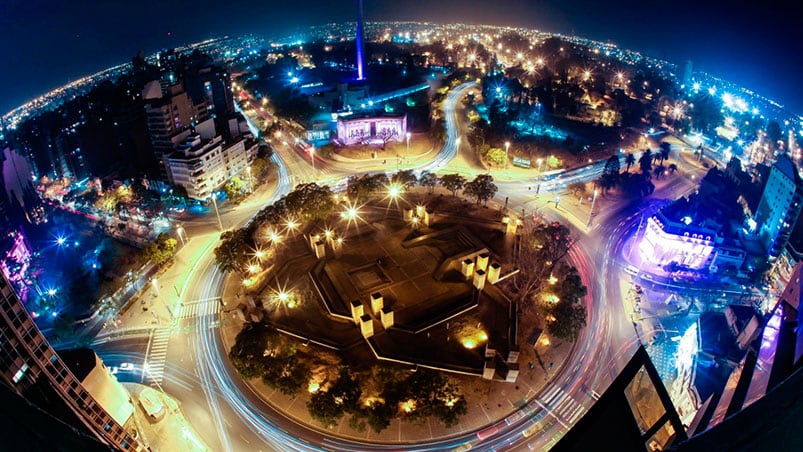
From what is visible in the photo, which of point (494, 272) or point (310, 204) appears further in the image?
point (310, 204)

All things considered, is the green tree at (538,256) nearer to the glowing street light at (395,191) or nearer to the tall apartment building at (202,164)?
the glowing street light at (395,191)

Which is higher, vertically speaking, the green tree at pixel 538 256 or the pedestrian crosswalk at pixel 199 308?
the green tree at pixel 538 256

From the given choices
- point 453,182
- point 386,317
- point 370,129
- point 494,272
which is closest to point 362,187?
point 453,182

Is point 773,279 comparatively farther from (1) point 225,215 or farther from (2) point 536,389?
(1) point 225,215

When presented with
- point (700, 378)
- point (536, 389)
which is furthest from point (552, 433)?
point (700, 378)

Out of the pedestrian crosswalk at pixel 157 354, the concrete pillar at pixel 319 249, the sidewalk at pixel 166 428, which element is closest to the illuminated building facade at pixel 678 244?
the concrete pillar at pixel 319 249

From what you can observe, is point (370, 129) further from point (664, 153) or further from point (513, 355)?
point (513, 355)
